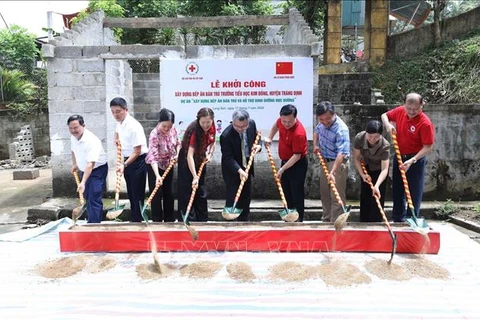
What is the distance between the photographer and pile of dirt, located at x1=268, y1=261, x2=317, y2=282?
3354 millimetres

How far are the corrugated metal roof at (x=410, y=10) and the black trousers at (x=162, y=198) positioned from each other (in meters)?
16.3

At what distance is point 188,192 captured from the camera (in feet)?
15.1

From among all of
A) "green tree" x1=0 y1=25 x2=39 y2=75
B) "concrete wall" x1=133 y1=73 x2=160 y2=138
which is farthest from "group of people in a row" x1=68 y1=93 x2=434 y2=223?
"green tree" x1=0 y1=25 x2=39 y2=75

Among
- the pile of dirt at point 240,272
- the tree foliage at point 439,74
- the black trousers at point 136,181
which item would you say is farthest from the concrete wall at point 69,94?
the tree foliage at point 439,74

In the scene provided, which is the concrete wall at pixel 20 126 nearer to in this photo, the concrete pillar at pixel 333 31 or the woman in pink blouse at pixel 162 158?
the concrete pillar at pixel 333 31

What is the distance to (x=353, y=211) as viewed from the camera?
5.58m

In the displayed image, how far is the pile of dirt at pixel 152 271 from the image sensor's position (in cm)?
342

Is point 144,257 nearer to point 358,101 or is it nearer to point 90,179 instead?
point 90,179

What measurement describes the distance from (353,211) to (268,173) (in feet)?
4.19

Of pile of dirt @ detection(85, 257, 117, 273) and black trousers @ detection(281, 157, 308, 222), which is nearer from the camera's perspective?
pile of dirt @ detection(85, 257, 117, 273)

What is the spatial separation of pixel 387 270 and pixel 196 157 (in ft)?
7.23

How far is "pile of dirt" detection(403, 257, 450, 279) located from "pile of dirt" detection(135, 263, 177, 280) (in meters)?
1.99

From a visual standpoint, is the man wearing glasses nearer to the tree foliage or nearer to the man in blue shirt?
the man in blue shirt

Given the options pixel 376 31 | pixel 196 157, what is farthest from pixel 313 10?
pixel 196 157
